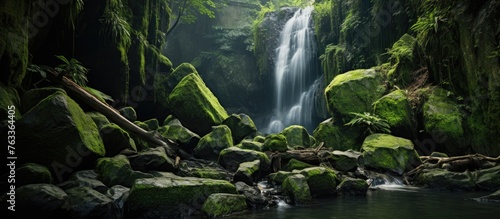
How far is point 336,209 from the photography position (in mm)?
5953

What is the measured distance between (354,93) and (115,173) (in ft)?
33.1

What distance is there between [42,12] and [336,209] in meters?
7.83

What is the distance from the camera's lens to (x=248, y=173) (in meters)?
7.57

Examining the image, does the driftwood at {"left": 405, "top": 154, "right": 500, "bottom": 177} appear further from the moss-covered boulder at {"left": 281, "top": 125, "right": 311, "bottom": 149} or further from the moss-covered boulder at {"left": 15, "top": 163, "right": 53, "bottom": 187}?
the moss-covered boulder at {"left": 15, "top": 163, "right": 53, "bottom": 187}

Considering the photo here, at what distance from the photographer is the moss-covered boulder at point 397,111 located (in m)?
11.6

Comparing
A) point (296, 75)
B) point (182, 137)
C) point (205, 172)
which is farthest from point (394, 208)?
point (296, 75)

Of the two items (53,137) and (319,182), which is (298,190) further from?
(53,137)

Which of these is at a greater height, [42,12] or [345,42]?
[345,42]

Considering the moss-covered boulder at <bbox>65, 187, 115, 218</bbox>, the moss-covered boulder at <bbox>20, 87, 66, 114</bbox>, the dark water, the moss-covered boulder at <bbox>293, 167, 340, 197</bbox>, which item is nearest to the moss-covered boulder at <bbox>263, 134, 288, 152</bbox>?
the moss-covered boulder at <bbox>293, 167, 340, 197</bbox>

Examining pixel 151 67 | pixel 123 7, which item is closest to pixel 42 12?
pixel 123 7

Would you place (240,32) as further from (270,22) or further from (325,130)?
(325,130)

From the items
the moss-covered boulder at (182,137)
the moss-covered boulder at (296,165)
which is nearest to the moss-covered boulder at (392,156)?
the moss-covered boulder at (296,165)

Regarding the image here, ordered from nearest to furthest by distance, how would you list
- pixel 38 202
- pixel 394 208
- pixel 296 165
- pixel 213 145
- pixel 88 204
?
pixel 38 202 < pixel 88 204 < pixel 394 208 < pixel 296 165 < pixel 213 145

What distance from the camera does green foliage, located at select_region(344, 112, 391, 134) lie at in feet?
38.4
